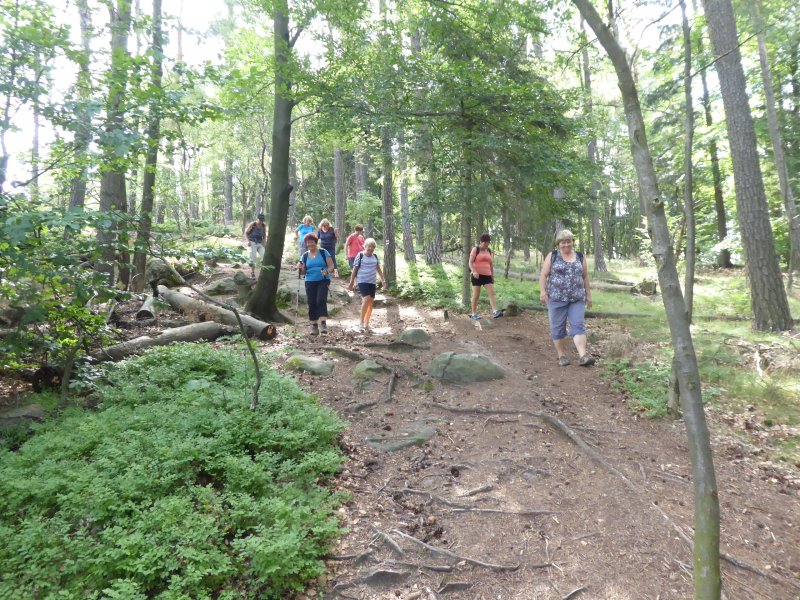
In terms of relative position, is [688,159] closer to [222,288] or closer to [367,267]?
[367,267]

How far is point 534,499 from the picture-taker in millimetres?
3844

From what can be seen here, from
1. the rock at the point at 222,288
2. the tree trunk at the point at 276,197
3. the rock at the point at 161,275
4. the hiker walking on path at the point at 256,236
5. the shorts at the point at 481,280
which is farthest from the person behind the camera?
the hiker walking on path at the point at 256,236

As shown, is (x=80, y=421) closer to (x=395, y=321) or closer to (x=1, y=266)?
(x=1, y=266)

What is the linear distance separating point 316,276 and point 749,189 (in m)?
8.38

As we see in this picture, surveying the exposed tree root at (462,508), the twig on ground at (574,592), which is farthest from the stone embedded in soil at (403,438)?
the twig on ground at (574,592)

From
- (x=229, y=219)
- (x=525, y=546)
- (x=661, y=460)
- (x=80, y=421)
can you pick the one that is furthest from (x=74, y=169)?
(x=229, y=219)

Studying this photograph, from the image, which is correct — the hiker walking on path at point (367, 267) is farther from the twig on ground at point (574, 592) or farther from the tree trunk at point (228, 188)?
the tree trunk at point (228, 188)

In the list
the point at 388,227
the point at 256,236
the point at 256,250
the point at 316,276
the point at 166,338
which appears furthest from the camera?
the point at 388,227

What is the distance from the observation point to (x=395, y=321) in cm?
1084

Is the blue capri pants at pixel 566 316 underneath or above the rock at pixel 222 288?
underneath

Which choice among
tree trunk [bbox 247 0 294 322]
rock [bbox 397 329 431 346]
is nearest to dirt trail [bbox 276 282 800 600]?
rock [bbox 397 329 431 346]

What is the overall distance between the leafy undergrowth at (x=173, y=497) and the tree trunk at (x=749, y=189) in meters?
7.99

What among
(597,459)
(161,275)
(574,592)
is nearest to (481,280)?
(597,459)

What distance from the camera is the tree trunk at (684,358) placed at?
7.04 ft
